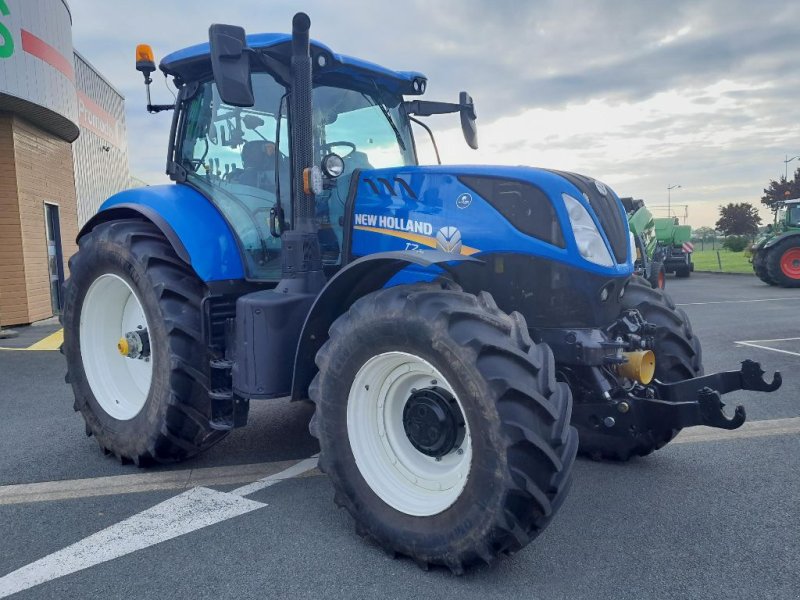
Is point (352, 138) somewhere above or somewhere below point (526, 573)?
above

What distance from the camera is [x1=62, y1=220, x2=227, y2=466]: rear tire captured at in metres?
3.78

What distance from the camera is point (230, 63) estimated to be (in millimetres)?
3227

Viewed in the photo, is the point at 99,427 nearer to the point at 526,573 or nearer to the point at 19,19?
the point at 526,573

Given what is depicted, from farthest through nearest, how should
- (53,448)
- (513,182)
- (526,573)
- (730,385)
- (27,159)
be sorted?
(27,159) → (53,448) → (730,385) → (513,182) → (526,573)

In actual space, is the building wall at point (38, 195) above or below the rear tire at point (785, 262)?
above

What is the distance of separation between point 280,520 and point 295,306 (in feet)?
3.60

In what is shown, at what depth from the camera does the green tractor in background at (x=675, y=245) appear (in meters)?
23.0

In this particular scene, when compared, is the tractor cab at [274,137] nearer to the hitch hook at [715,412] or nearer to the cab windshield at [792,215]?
the hitch hook at [715,412]

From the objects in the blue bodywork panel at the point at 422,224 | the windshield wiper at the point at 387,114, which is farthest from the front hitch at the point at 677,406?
the windshield wiper at the point at 387,114

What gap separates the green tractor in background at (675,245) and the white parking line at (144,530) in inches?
846

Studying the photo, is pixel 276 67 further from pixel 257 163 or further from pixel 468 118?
pixel 468 118

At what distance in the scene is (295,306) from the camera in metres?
Result: 3.52

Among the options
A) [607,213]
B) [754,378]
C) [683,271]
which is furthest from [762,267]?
[607,213]

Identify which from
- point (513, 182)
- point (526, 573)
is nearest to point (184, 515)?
point (526, 573)
